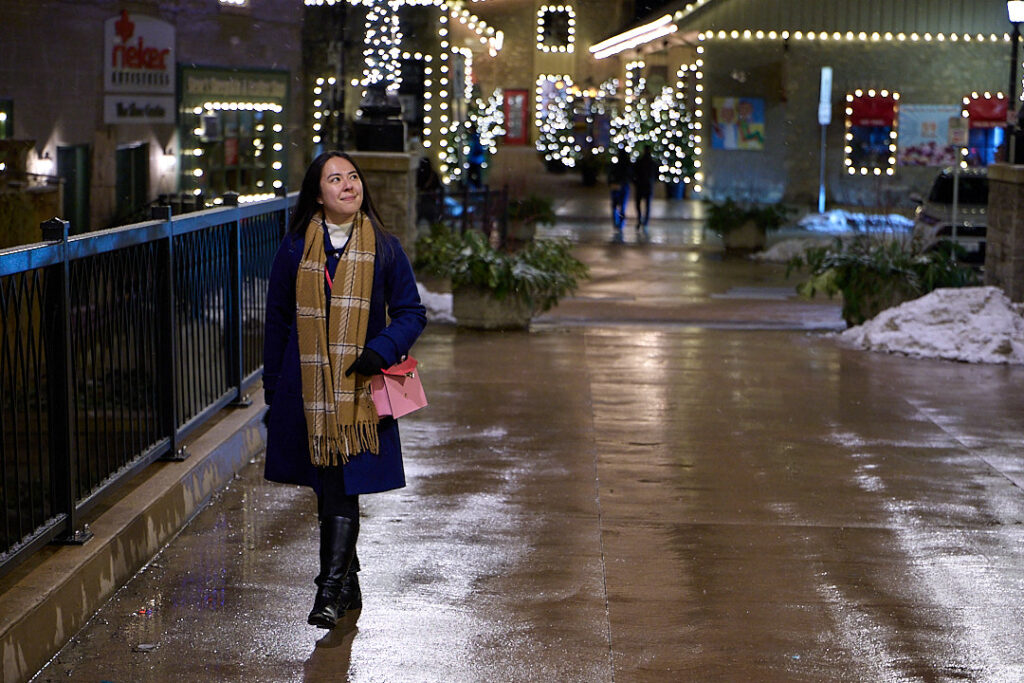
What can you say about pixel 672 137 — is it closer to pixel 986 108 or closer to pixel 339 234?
pixel 986 108

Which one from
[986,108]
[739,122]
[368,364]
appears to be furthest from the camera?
[739,122]

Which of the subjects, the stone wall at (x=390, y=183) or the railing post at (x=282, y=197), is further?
the stone wall at (x=390, y=183)

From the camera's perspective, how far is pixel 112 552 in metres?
5.52

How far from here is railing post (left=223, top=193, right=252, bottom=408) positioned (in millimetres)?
7988

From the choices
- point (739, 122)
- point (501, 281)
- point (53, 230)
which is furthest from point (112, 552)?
point (739, 122)

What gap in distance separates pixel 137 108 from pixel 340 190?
1100cm

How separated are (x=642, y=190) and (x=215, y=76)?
11.4m

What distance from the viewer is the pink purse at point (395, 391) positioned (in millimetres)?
5098

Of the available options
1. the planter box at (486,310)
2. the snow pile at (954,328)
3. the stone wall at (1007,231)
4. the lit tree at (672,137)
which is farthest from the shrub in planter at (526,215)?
the lit tree at (672,137)

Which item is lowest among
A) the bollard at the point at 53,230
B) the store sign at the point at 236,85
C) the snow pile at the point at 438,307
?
the snow pile at the point at 438,307

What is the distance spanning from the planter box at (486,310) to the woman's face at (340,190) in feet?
26.2

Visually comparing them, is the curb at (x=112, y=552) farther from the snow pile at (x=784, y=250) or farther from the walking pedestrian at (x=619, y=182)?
the walking pedestrian at (x=619, y=182)

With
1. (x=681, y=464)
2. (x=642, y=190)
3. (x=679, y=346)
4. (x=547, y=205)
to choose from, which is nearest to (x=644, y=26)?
(x=642, y=190)

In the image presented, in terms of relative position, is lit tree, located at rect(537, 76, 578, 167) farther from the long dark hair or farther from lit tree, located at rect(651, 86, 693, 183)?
the long dark hair
